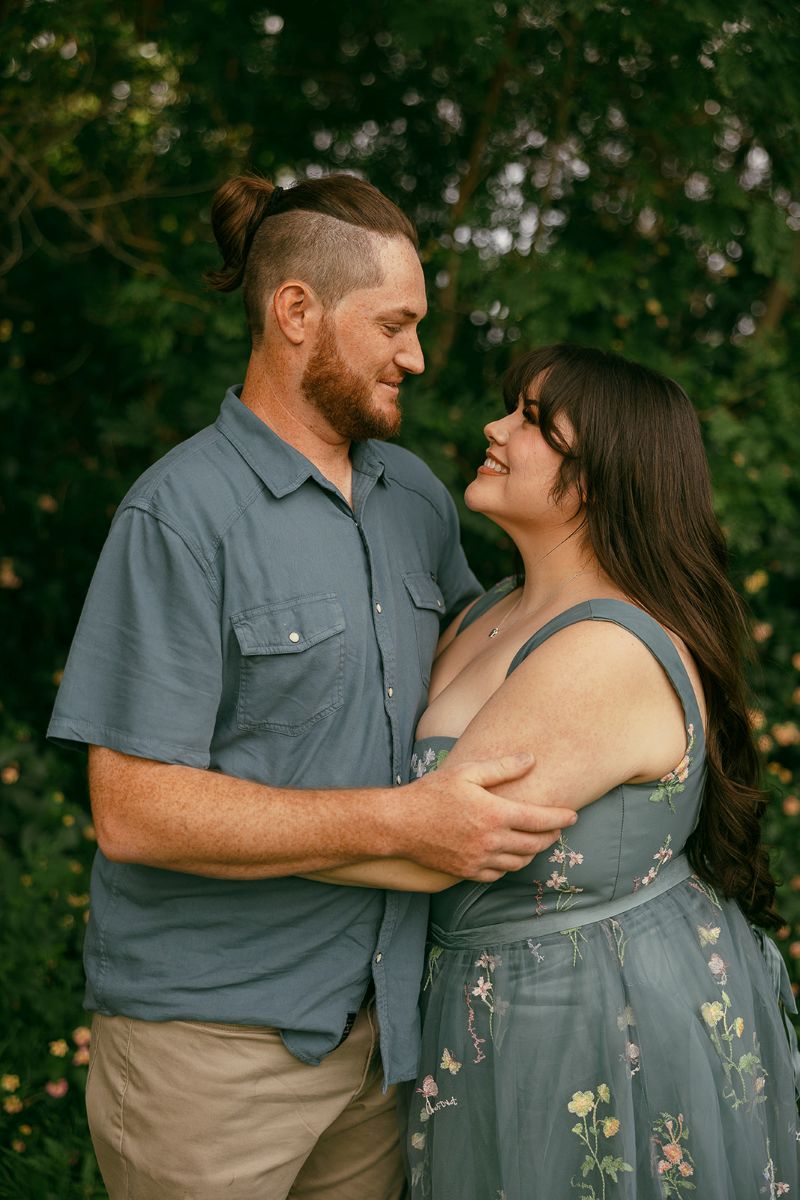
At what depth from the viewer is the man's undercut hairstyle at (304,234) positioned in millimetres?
2223

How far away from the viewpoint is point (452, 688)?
2297mm

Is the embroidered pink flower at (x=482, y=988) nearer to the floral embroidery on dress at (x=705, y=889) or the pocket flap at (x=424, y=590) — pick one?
the floral embroidery on dress at (x=705, y=889)

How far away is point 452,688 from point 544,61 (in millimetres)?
2281

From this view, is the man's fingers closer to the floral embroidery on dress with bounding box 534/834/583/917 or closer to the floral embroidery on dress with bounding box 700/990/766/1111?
the floral embroidery on dress with bounding box 534/834/583/917

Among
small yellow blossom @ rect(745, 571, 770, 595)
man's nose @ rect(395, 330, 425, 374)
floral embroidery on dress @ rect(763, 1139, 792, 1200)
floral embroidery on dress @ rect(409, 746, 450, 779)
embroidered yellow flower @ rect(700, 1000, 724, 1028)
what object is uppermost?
man's nose @ rect(395, 330, 425, 374)

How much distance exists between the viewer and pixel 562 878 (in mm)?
2051

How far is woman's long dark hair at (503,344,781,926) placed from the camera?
2.20 metres

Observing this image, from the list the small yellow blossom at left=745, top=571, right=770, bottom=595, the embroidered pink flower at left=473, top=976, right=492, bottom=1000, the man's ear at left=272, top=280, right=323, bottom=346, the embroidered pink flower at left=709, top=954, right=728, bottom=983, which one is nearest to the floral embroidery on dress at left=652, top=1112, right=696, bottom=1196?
the embroidered pink flower at left=709, top=954, right=728, bottom=983

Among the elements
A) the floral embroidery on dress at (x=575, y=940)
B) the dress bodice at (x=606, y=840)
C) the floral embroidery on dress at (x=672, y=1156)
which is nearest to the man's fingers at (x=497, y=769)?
the dress bodice at (x=606, y=840)

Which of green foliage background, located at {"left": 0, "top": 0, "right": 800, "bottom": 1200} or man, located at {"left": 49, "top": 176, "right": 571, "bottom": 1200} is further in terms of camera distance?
green foliage background, located at {"left": 0, "top": 0, "right": 800, "bottom": 1200}

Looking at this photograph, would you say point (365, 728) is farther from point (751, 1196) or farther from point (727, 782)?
point (751, 1196)

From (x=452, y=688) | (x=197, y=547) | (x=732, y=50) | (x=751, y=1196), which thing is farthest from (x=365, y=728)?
(x=732, y=50)

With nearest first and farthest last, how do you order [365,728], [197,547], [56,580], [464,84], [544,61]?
[197,547] < [365,728] < [544,61] < [464,84] < [56,580]

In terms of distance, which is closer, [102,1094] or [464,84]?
[102,1094]
